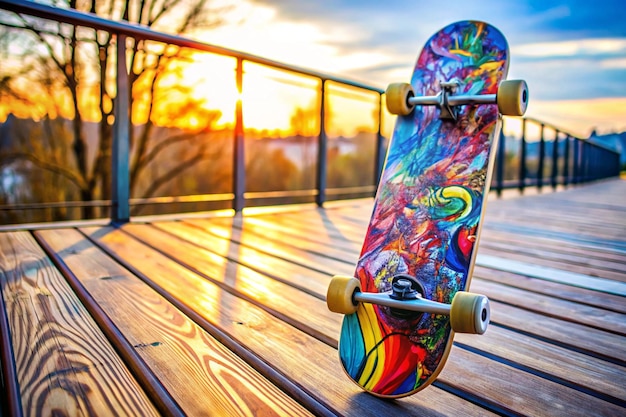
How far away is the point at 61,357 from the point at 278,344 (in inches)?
17.2

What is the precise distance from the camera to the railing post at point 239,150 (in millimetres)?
2592

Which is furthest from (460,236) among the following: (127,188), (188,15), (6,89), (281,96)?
(188,15)

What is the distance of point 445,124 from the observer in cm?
118

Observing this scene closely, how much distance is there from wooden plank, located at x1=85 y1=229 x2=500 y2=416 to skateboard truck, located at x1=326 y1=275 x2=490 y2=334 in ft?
0.48

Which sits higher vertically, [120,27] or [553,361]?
[120,27]

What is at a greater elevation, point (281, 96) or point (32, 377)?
point (281, 96)

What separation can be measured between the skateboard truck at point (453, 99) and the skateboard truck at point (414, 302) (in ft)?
1.51

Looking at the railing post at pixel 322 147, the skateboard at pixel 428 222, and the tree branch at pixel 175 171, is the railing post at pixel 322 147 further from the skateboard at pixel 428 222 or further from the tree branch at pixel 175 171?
the tree branch at pixel 175 171

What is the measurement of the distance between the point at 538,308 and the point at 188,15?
7.60 m

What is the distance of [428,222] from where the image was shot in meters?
1.02

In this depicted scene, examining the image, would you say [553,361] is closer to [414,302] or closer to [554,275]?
[414,302]

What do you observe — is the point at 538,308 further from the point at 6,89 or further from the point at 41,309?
the point at 6,89

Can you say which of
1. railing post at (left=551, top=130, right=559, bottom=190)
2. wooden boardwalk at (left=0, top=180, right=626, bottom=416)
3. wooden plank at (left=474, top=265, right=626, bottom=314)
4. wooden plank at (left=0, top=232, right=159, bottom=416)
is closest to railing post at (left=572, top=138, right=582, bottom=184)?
railing post at (left=551, top=130, right=559, bottom=190)

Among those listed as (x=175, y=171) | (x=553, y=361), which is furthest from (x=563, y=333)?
(x=175, y=171)
